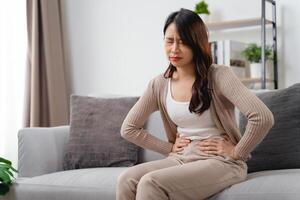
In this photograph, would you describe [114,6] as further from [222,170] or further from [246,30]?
[222,170]

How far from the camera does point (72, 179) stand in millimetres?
2152

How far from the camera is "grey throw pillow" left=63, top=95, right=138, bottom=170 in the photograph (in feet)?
8.19

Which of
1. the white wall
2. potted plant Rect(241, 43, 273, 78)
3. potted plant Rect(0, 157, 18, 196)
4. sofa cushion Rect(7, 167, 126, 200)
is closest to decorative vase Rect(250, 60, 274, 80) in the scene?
potted plant Rect(241, 43, 273, 78)

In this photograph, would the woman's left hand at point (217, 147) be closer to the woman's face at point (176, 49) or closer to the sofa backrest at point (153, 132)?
the woman's face at point (176, 49)

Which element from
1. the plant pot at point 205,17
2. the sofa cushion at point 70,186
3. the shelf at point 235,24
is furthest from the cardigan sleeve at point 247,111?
the plant pot at point 205,17

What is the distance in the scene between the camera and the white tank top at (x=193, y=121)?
72.4 inches

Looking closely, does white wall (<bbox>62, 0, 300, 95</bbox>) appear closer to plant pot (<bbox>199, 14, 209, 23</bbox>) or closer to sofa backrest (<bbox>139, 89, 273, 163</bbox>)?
plant pot (<bbox>199, 14, 209, 23</bbox>)

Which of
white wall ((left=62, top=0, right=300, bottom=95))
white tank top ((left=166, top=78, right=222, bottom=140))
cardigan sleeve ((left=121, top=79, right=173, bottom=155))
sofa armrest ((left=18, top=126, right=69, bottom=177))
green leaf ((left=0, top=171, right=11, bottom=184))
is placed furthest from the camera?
white wall ((left=62, top=0, right=300, bottom=95))

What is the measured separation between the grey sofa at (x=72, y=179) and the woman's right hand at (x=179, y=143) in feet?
0.79

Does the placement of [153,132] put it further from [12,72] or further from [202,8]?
[12,72]

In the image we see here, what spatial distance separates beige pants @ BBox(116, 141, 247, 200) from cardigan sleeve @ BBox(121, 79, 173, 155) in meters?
0.17

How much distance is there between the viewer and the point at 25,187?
2.21m

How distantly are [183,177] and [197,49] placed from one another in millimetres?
498

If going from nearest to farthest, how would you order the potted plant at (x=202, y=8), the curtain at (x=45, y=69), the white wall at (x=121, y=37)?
the potted plant at (x=202, y=8), the white wall at (x=121, y=37), the curtain at (x=45, y=69)
